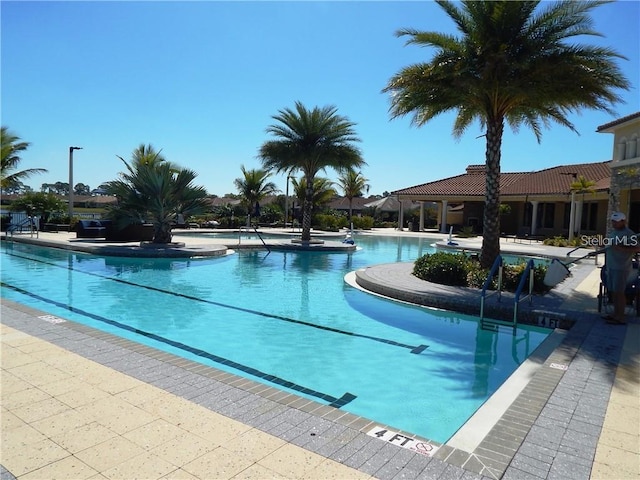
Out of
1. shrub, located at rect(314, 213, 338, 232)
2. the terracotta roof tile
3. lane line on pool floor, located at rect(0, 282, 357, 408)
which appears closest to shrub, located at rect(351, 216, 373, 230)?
shrub, located at rect(314, 213, 338, 232)

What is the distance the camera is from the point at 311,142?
78.6 feet

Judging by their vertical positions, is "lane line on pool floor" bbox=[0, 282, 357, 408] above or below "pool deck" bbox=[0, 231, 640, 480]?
below

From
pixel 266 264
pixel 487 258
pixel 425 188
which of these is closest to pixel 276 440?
pixel 487 258

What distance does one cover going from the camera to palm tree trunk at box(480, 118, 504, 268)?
12.2 meters

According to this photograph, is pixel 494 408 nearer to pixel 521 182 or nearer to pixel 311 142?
pixel 311 142

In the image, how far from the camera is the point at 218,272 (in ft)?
48.6

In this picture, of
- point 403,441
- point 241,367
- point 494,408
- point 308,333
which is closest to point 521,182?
point 308,333

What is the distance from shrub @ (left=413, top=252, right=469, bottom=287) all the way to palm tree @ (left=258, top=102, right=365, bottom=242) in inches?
503

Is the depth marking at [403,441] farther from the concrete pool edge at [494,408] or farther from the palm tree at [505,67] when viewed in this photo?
the palm tree at [505,67]

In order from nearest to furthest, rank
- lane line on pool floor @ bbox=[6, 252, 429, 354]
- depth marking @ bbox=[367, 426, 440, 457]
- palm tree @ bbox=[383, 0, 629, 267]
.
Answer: depth marking @ bbox=[367, 426, 440, 457], lane line on pool floor @ bbox=[6, 252, 429, 354], palm tree @ bbox=[383, 0, 629, 267]

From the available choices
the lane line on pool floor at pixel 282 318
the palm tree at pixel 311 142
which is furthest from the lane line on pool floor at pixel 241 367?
the palm tree at pixel 311 142

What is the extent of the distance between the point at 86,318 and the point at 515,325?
25.9ft

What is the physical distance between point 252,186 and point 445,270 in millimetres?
33111

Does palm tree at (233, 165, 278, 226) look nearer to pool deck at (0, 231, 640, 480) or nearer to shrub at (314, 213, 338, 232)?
shrub at (314, 213, 338, 232)
